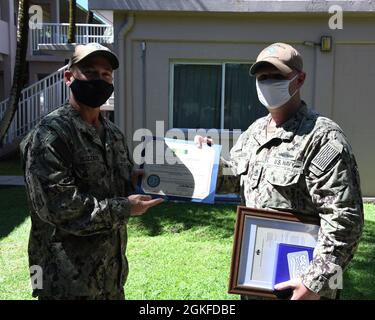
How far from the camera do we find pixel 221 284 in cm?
436

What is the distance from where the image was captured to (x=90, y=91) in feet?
7.73

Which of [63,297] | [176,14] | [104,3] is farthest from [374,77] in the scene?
[63,297]

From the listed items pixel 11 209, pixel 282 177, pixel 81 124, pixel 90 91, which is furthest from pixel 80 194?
pixel 11 209

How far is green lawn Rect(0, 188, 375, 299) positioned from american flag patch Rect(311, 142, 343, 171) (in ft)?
7.52

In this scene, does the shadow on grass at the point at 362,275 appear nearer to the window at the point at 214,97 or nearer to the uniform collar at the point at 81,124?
the uniform collar at the point at 81,124

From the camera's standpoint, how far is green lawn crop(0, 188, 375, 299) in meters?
4.24

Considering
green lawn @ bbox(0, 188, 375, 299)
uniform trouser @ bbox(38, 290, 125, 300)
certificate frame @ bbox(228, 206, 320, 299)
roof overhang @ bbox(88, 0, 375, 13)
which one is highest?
roof overhang @ bbox(88, 0, 375, 13)

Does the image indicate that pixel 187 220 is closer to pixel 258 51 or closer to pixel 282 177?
pixel 258 51

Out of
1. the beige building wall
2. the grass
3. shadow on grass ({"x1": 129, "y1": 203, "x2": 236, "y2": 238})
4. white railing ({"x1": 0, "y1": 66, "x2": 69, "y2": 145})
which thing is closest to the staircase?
white railing ({"x1": 0, "y1": 66, "x2": 69, "y2": 145})

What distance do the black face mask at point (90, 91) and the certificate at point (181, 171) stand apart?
1.77 ft

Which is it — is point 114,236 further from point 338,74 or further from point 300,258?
point 338,74

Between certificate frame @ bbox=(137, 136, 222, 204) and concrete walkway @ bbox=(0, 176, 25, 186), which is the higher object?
certificate frame @ bbox=(137, 136, 222, 204)

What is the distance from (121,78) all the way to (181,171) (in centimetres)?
552

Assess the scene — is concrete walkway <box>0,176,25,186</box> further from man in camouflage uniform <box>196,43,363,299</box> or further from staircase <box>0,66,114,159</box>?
man in camouflage uniform <box>196,43,363,299</box>
